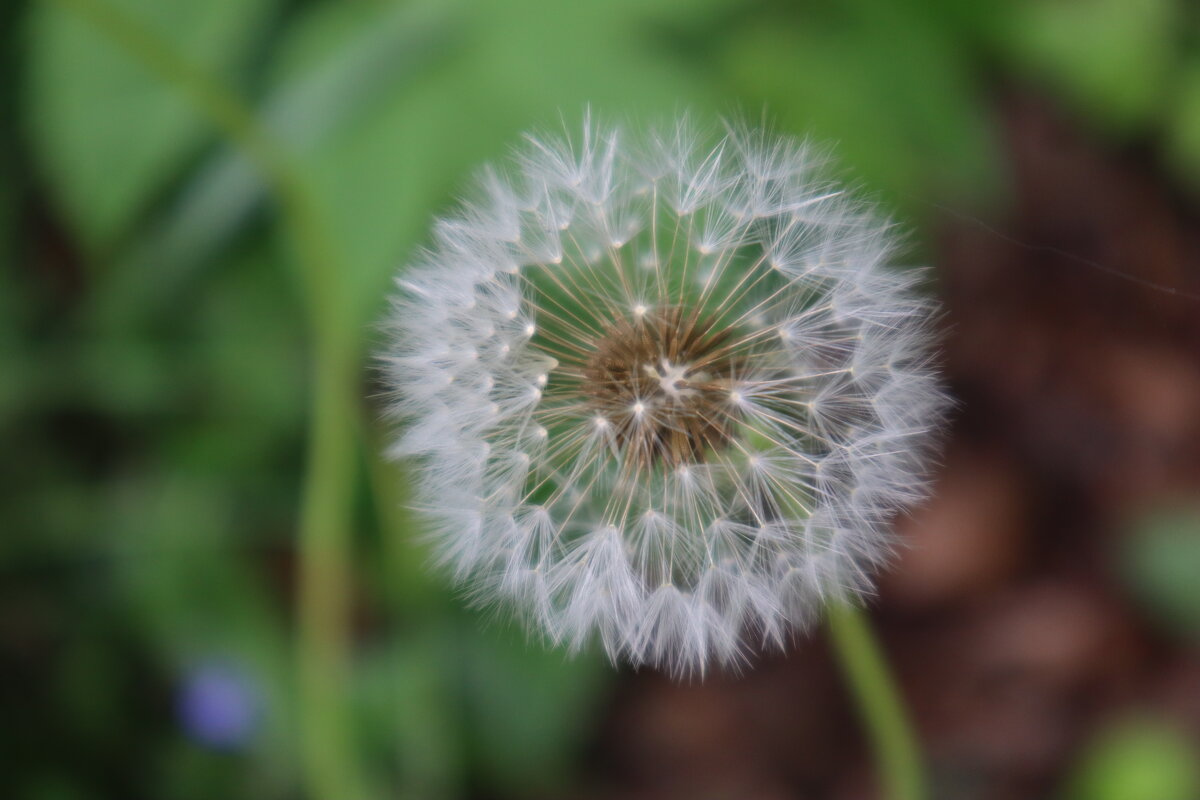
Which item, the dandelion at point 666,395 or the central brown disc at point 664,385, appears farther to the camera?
the central brown disc at point 664,385

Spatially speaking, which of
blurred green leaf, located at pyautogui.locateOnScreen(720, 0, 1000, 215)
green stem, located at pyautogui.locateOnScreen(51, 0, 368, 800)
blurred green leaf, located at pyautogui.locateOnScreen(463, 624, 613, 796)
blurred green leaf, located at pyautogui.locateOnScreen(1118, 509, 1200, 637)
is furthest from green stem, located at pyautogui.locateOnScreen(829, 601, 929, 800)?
blurred green leaf, located at pyautogui.locateOnScreen(1118, 509, 1200, 637)

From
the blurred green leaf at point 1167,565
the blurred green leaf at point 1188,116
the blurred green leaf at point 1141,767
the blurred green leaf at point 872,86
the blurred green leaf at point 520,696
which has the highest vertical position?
the blurred green leaf at point 1188,116

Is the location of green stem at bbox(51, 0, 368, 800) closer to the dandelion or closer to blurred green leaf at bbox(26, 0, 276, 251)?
blurred green leaf at bbox(26, 0, 276, 251)

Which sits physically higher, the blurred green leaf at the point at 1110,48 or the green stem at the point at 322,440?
the blurred green leaf at the point at 1110,48

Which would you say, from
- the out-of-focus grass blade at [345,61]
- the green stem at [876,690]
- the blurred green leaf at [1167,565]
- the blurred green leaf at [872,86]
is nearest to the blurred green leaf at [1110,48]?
the blurred green leaf at [872,86]

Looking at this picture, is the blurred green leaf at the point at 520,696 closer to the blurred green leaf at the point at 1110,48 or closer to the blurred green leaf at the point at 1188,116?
the blurred green leaf at the point at 1110,48

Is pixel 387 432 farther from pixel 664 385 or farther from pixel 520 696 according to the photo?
pixel 664 385

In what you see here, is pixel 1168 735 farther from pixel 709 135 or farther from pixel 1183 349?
A: pixel 709 135
